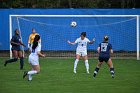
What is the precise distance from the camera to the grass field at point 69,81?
18.2 metres

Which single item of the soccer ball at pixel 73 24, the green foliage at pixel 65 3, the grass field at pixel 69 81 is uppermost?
the green foliage at pixel 65 3

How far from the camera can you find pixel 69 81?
20688 millimetres

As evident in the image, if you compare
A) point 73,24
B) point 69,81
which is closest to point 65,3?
point 73,24

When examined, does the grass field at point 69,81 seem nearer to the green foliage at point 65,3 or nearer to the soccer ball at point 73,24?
the soccer ball at point 73,24

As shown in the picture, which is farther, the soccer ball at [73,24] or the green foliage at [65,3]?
the green foliage at [65,3]

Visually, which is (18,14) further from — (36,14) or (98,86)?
(98,86)

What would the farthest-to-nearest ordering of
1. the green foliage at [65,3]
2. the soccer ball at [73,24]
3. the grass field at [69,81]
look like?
the green foliage at [65,3] → the soccer ball at [73,24] → the grass field at [69,81]

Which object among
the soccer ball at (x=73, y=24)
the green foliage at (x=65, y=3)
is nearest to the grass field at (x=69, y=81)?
the soccer ball at (x=73, y=24)

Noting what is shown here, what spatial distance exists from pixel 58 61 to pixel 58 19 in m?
4.34

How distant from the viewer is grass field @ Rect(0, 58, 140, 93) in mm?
18203

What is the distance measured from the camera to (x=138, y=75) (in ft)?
76.1

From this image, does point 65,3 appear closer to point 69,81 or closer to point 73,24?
point 73,24

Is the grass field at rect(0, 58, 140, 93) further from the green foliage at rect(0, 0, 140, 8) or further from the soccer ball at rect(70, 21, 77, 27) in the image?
the green foliage at rect(0, 0, 140, 8)

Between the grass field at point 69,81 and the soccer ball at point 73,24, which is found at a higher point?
the soccer ball at point 73,24
